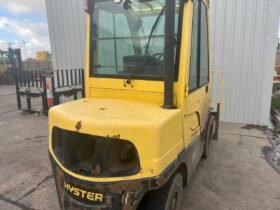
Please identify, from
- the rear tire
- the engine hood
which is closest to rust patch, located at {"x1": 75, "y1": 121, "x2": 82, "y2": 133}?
the engine hood

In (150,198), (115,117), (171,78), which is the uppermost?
(171,78)

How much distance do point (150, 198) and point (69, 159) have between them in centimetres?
84

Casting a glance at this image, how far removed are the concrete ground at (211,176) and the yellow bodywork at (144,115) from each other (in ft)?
3.07

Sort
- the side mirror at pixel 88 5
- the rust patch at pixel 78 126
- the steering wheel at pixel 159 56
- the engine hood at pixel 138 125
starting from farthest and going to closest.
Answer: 1. the side mirror at pixel 88 5
2. the steering wheel at pixel 159 56
3. the rust patch at pixel 78 126
4. the engine hood at pixel 138 125

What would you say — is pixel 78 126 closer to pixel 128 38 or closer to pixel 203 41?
pixel 128 38

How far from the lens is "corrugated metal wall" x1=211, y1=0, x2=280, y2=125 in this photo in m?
5.54

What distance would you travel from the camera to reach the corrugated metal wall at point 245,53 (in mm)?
5539

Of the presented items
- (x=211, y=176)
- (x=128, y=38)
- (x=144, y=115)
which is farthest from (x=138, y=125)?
(x=211, y=176)

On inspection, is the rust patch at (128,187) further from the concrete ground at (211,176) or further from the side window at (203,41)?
the side window at (203,41)

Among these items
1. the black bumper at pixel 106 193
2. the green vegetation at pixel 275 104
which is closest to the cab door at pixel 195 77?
the black bumper at pixel 106 193

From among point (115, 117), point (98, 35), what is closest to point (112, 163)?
point (115, 117)

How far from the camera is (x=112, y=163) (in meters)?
1.99

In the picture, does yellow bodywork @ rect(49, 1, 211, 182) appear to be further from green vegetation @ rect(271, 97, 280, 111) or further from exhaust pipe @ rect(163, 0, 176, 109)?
green vegetation @ rect(271, 97, 280, 111)

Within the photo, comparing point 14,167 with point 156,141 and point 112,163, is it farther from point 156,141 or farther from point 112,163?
point 156,141
